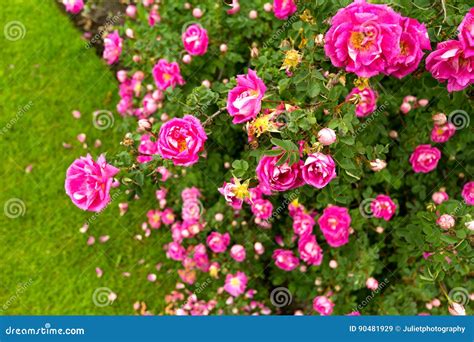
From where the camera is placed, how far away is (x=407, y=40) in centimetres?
140

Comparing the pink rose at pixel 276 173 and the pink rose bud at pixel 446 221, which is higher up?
the pink rose at pixel 276 173

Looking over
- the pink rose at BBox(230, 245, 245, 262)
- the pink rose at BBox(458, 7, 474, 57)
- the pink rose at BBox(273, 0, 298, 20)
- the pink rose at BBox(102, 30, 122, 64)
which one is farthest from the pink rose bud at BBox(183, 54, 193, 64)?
the pink rose at BBox(458, 7, 474, 57)

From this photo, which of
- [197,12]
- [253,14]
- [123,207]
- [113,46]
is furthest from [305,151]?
[123,207]

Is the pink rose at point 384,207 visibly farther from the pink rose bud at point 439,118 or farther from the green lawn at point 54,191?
the green lawn at point 54,191

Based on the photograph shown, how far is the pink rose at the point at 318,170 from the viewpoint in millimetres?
1296

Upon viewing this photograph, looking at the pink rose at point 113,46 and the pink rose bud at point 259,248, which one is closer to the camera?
the pink rose bud at point 259,248

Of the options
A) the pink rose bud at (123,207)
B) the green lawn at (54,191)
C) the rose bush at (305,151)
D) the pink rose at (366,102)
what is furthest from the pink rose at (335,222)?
the pink rose bud at (123,207)

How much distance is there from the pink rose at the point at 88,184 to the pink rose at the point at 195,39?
115 cm

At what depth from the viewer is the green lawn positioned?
11.3 feet

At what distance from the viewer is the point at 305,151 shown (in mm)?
1396

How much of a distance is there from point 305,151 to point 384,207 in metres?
1.20

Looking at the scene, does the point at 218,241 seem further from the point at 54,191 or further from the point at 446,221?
the point at 54,191

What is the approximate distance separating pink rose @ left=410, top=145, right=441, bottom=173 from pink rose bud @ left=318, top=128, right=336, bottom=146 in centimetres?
126

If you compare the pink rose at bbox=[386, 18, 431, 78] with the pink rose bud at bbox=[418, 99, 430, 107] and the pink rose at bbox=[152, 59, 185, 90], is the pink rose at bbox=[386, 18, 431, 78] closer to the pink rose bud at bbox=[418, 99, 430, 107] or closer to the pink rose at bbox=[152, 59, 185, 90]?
the pink rose bud at bbox=[418, 99, 430, 107]
